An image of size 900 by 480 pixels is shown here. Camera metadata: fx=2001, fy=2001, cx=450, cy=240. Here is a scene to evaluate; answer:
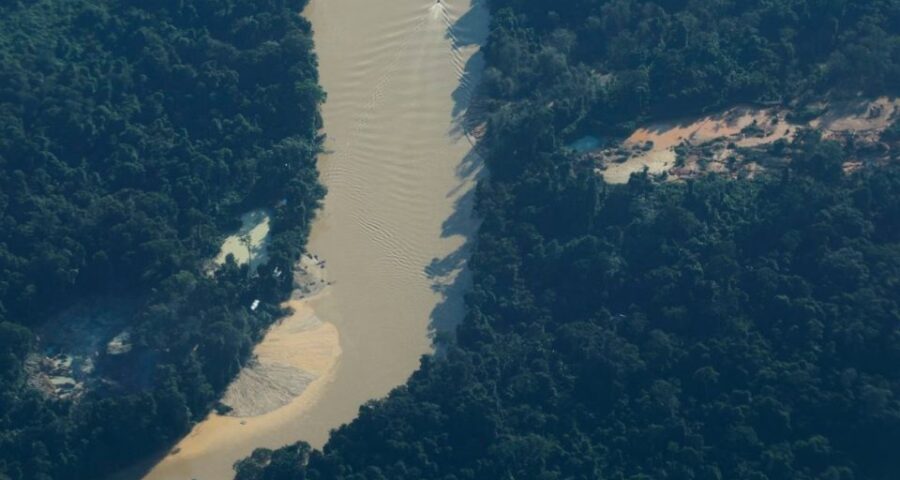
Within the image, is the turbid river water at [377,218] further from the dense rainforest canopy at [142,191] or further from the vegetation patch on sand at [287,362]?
the dense rainforest canopy at [142,191]

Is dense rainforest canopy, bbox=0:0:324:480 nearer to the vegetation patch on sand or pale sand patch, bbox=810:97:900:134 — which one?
the vegetation patch on sand

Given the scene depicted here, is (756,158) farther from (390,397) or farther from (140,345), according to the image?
(140,345)

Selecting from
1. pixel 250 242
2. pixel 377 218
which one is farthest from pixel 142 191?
pixel 377 218

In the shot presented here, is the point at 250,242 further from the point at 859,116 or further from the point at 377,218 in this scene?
the point at 859,116

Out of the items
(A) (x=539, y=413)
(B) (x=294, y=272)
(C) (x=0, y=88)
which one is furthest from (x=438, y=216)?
(C) (x=0, y=88)

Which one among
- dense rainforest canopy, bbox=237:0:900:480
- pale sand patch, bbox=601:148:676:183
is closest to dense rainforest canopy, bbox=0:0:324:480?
dense rainforest canopy, bbox=237:0:900:480

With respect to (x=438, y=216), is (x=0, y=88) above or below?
above
